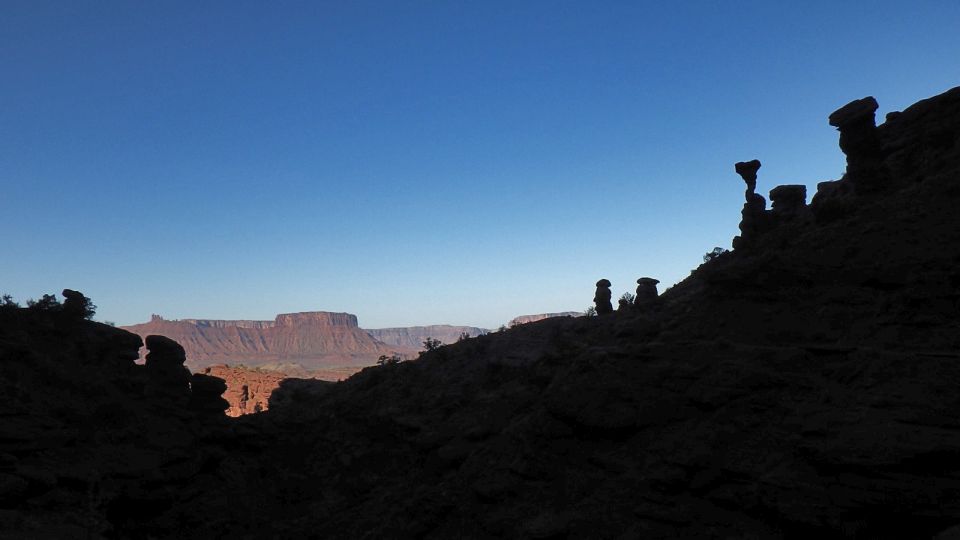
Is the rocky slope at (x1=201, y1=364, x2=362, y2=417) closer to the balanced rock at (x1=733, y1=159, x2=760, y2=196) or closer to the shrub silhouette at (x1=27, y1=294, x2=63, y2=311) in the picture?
the shrub silhouette at (x1=27, y1=294, x2=63, y2=311)

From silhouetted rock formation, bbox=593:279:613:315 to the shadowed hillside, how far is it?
8.90 metres

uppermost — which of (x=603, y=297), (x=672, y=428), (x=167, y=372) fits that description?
(x=603, y=297)

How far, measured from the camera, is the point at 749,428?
12117 millimetres

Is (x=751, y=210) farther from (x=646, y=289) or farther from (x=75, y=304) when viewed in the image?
(x=75, y=304)

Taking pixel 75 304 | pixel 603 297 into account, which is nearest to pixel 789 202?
pixel 603 297

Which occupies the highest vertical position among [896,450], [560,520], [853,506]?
[896,450]

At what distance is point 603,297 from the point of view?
104 ft

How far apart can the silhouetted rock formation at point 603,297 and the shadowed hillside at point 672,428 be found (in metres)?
8.90

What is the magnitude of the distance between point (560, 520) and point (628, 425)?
3.02 m

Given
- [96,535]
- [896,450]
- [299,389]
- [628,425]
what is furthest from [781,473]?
[299,389]

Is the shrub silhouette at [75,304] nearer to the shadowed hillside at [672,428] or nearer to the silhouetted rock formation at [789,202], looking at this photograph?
the shadowed hillside at [672,428]

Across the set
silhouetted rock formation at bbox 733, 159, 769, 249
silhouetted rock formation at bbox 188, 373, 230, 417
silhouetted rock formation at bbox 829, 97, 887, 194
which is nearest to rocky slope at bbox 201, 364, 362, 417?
silhouetted rock formation at bbox 188, 373, 230, 417

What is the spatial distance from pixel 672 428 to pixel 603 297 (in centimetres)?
1866

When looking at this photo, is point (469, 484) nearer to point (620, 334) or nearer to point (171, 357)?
point (620, 334)
